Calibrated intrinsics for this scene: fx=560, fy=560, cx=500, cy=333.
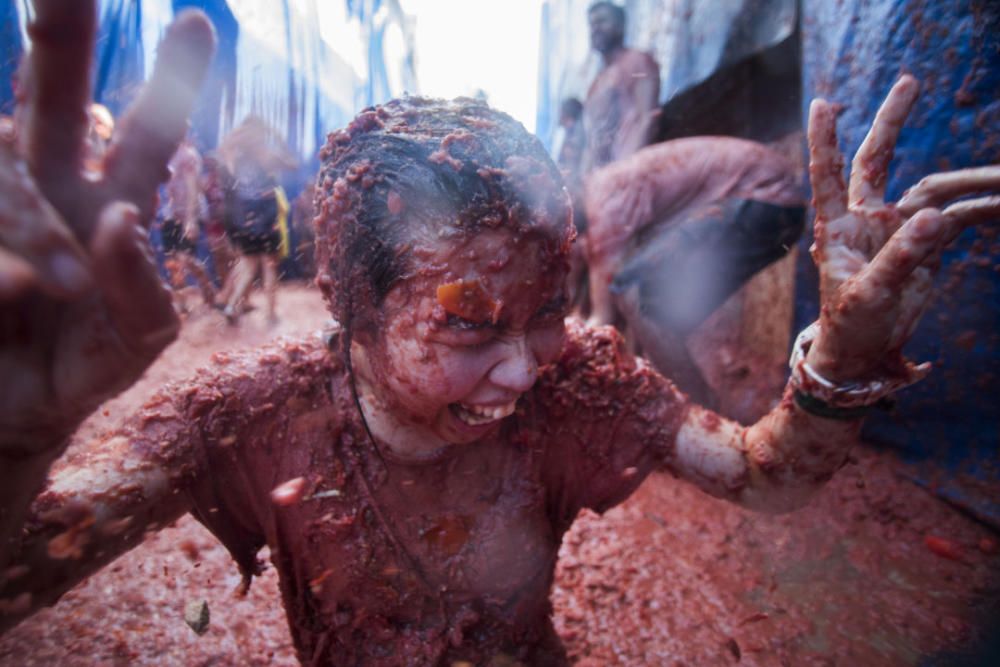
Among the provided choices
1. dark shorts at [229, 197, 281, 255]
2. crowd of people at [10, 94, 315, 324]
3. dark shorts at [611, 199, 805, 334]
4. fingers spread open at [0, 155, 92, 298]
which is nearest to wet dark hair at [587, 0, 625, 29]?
dark shorts at [611, 199, 805, 334]

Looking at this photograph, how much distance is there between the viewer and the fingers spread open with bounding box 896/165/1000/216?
1115 millimetres

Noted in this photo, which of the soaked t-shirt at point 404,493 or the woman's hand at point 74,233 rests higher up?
the woman's hand at point 74,233

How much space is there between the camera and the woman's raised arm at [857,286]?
3.67ft

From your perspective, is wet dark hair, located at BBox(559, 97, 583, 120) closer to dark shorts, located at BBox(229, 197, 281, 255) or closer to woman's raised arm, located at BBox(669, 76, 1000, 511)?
dark shorts, located at BBox(229, 197, 281, 255)

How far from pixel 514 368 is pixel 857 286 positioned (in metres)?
0.73

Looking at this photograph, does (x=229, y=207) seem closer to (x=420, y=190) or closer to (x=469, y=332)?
(x=420, y=190)

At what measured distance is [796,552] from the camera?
8.36 ft

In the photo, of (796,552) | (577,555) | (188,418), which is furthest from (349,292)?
(796,552)

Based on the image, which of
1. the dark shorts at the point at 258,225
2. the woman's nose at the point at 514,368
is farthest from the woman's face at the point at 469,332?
the dark shorts at the point at 258,225

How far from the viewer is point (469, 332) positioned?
1.14m

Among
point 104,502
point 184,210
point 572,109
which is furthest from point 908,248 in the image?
point 572,109

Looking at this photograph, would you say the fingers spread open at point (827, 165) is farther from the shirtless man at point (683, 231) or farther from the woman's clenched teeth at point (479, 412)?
the shirtless man at point (683, 231)

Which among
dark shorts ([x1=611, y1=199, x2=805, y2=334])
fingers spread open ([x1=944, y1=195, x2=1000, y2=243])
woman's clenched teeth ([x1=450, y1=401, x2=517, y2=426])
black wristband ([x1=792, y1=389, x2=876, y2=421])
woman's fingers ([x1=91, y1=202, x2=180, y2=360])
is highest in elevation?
woman's fingers ([x1=91, y1=202, x2=180, y2=360])

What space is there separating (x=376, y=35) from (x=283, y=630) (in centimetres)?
270
